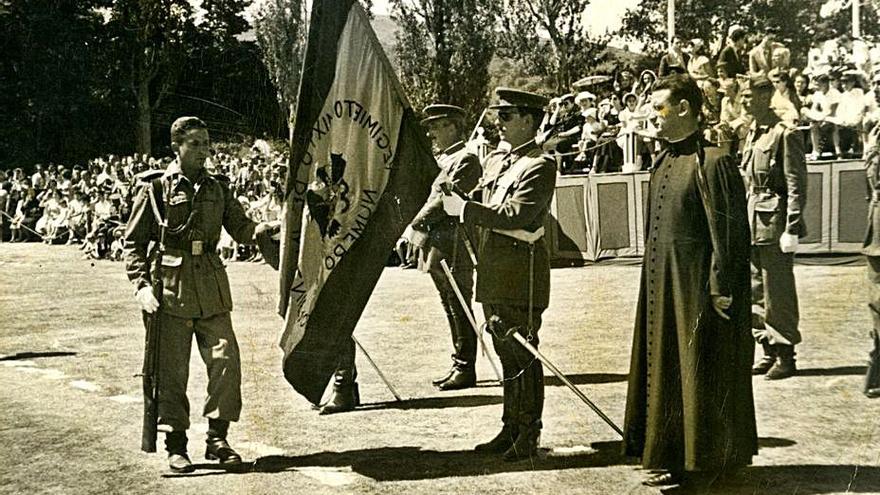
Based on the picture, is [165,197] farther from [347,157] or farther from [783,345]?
[783,345]

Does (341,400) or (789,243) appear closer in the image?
(341,400)

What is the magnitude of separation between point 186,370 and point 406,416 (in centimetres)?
140

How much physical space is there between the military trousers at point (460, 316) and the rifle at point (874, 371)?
2317mm

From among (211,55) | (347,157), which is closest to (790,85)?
(347,157)

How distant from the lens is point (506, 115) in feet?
16.1

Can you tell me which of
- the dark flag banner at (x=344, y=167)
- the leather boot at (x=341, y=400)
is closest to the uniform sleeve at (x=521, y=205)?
the dark flag banner at (x=344, y=167)

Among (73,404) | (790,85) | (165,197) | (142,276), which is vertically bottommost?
(73,404)

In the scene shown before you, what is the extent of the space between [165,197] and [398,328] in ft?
12.9

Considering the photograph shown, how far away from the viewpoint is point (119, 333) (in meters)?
8.62

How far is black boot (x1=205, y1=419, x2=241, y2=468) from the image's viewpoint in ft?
15.9

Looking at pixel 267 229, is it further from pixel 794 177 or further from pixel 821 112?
pixel 821 112

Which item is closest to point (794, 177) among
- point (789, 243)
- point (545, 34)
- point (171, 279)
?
point (789, 243)

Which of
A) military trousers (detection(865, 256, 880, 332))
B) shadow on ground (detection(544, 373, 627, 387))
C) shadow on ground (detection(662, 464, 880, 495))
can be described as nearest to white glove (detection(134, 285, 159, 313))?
shadow on ground (detection(662, 464, 880, 495))

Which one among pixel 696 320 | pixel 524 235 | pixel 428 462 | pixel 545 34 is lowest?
pixel 428 462
